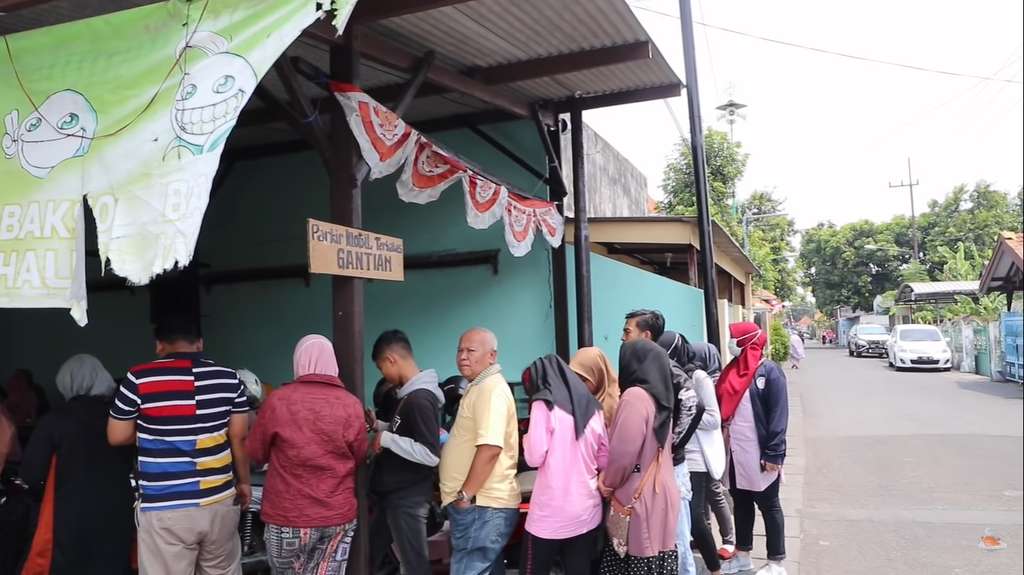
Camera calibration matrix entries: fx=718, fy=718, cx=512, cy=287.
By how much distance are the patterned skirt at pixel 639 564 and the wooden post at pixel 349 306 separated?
132 cm

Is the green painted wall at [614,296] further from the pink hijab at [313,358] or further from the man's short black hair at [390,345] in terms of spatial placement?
the pink hijab at [313,358]

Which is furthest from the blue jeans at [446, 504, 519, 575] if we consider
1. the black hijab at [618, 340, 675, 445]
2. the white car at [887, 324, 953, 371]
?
the white car at [887, 324, 953, 371]

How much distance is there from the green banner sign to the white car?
46.1 ft

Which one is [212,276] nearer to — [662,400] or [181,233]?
[181,233]

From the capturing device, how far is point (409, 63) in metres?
4.98

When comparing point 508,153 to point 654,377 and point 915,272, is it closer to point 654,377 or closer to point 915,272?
point 654,377

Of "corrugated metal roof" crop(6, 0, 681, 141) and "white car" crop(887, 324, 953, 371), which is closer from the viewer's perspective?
"corrugated metal roof" crop(6, 0, 681, 141)

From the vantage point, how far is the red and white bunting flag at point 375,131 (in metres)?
3.99

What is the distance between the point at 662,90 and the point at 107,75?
172 inches

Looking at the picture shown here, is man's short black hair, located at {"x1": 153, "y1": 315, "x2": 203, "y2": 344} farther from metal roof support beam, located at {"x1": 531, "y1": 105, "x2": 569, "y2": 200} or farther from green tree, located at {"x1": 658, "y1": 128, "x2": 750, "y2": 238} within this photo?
green tree, located at {"x1": 658, "y1": 128, "x2": 750, "y2": 238}

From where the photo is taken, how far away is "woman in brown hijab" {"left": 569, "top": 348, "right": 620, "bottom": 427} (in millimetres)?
3635

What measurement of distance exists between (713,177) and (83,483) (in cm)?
1737

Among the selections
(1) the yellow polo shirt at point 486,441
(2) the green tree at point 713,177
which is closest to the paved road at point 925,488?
(1) the yellow polo shirt at point 486,441

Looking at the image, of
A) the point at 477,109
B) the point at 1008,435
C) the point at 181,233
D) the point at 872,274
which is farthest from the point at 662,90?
the point at 872,274
